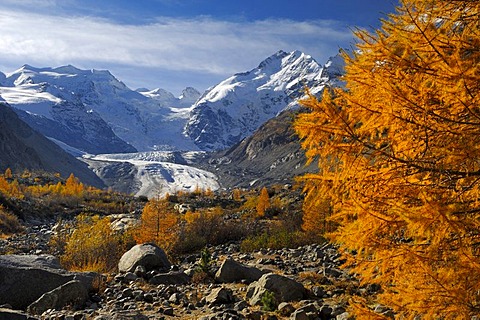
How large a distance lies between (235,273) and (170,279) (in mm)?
1647

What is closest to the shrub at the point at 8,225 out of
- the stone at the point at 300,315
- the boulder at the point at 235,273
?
the boulder at the point at 235,273

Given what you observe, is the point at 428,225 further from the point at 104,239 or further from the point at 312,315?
the point at 104,239

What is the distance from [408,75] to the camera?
4.50m

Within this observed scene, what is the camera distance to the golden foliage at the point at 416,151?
411 centimetres

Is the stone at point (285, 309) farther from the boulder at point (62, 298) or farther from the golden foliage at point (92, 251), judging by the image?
the golden foliage at point (92, 251)

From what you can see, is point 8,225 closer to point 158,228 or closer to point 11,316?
point 158,228

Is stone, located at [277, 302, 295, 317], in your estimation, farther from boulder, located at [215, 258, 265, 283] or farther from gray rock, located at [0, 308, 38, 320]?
gray rock, located at [0, 308, 38, 320]

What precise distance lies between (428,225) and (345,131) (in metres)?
1.35

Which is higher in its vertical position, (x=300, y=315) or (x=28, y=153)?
(x=28, y=153)

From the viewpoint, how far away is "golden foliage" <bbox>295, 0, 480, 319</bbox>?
4109 millimetres

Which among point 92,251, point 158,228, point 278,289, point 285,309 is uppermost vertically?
point 278,289

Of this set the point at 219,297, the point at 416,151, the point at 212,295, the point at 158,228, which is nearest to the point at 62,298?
the point at 212,295

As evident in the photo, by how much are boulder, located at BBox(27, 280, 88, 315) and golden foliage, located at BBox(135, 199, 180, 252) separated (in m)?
10.7

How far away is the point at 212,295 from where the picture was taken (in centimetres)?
851
